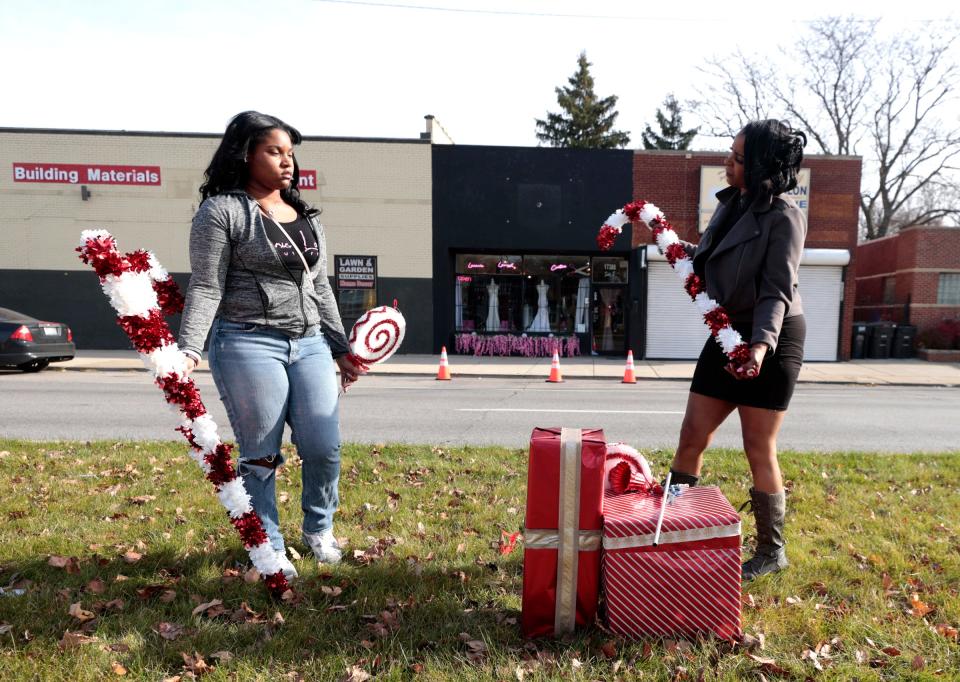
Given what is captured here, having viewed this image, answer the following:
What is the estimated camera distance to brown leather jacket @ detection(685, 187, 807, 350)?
111 inches

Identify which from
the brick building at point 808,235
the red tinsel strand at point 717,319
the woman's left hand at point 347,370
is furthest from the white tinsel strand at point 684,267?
the brick building at point 808,235

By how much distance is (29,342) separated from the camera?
42.7 feet

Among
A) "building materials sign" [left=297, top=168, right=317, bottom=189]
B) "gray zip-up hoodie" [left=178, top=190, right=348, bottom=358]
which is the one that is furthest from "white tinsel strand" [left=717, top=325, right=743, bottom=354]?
"building materials sign" [left=297, top=168, right=317, bottom=189]

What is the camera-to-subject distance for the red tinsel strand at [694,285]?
3.08 meters

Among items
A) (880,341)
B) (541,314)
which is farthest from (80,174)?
(880,341)

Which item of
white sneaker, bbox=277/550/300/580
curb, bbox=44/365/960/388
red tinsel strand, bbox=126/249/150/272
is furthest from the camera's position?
curb, bbox=44/365/960/388

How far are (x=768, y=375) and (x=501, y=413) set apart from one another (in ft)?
20.4

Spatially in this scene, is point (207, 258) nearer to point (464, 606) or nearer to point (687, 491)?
point (464, 606)

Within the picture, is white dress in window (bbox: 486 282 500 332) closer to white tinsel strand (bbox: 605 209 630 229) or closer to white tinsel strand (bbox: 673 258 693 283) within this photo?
white tinsel strand (bbox: 605 209 630 229)

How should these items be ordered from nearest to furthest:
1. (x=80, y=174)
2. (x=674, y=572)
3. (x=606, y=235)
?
(x=674, y=572), (x=606, y=235), (x=80, y=174)

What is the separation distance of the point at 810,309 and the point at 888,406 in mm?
8806

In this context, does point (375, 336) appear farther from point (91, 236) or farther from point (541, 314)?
point (541, 314)

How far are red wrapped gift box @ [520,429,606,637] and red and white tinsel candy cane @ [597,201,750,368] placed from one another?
763 mm

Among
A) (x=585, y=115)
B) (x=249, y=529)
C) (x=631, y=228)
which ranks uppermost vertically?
(x=585, y=115)
